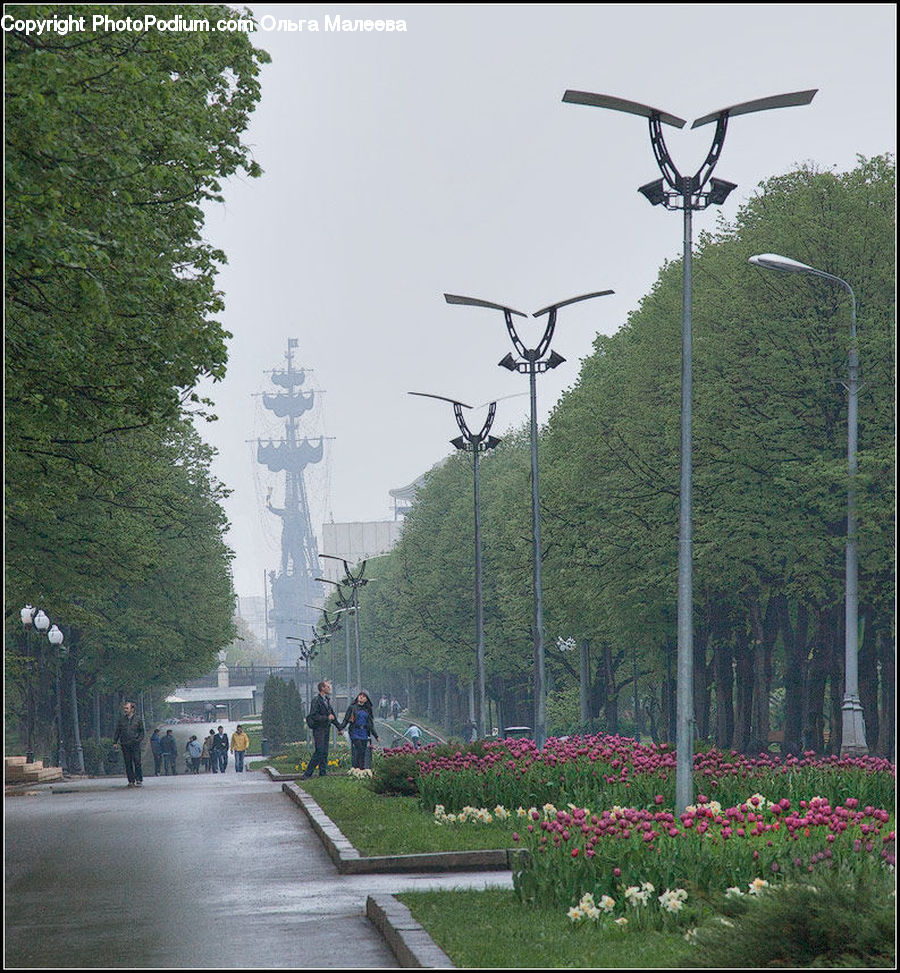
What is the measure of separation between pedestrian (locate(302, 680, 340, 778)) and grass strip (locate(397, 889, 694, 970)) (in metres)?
21.4

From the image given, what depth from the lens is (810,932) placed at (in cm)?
907

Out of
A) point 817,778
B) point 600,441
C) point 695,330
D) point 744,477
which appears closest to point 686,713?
point 817,778

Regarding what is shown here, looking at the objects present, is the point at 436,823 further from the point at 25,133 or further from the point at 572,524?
the point at 572,524

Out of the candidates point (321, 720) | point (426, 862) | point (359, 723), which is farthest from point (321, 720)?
point (426, 862)

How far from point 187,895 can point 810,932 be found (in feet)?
22.0

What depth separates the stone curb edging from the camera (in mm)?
9664

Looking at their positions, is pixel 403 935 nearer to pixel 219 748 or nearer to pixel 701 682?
pixel 701 682

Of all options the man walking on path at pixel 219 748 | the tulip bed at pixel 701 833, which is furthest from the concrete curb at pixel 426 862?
the man walking on path at pixel 219 748

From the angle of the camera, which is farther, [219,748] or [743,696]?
[219,748]

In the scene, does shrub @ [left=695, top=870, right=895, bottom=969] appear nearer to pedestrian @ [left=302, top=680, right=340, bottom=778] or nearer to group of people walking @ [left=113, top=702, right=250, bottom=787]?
pedestrian @ [left=302, top=680, right=340, bottom=778]

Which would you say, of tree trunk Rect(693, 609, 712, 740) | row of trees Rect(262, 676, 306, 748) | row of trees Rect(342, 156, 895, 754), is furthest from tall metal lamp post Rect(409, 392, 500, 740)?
row of trees Rect(262, 676, 306, 748)

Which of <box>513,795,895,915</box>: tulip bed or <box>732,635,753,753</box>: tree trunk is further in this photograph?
<box>732,635,753,753</box>: tree trunk

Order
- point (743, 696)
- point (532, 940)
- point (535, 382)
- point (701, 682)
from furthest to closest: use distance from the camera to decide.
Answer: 1. point (701, 682)
2. point (743, 696)
3. point (535, 382)
4. point (532, 940)

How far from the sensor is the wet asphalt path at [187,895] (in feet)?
35.8
